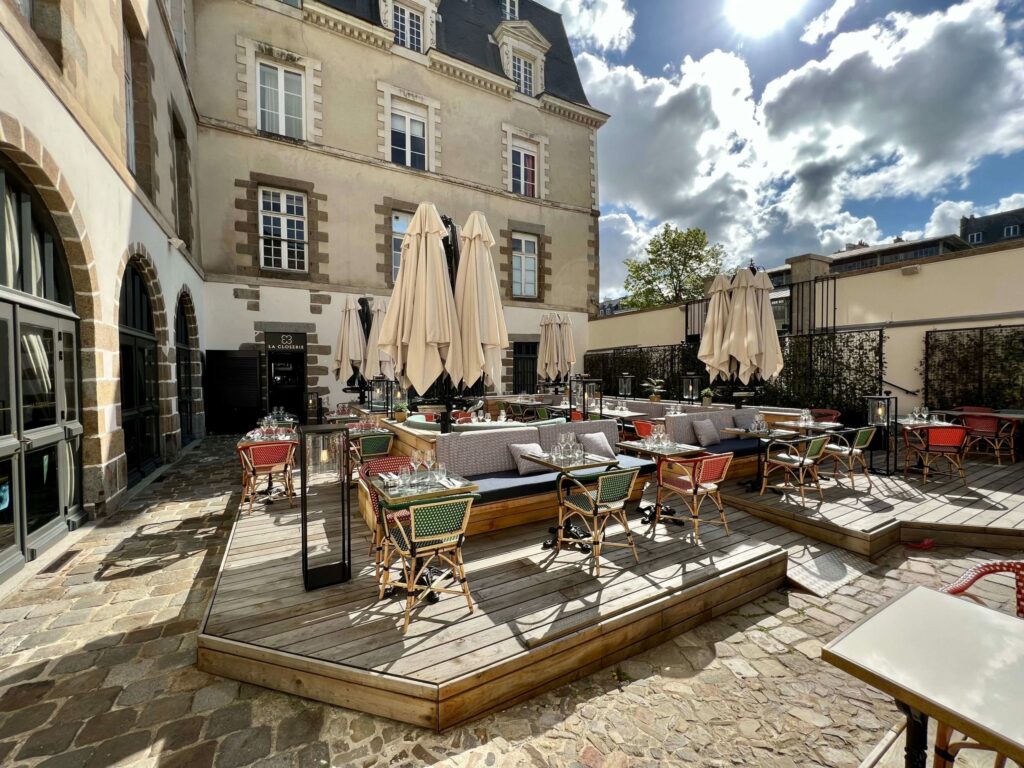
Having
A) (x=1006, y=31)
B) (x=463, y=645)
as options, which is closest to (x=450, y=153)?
(x=1006, y=31)

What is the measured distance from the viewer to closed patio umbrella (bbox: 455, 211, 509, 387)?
5.04 metres

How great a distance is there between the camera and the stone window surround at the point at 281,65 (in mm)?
11414

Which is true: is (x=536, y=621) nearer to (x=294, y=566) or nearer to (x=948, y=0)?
(x=294, y=566)

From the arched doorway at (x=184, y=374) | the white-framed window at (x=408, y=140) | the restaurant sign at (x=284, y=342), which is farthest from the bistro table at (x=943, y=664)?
the white-framed window at (x=408, y=140)

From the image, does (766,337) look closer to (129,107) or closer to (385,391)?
(385,391)

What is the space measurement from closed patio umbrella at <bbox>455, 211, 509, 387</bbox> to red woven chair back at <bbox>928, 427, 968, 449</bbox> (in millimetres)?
6424

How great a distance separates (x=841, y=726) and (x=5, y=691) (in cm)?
475

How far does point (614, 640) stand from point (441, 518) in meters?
1.44

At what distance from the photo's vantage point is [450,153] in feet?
46.9

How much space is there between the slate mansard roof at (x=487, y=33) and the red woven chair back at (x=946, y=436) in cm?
1601

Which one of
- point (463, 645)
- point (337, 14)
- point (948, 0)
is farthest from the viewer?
point (337, 14)

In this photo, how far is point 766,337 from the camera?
7238 millimetres

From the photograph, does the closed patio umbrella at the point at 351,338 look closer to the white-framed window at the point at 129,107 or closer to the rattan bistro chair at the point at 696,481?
the white-framed window at the point at 129,107

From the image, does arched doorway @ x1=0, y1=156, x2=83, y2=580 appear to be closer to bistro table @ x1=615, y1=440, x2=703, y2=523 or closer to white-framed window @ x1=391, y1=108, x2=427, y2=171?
bistro table @ x1=615, y1=440, x2=703, y2=523
